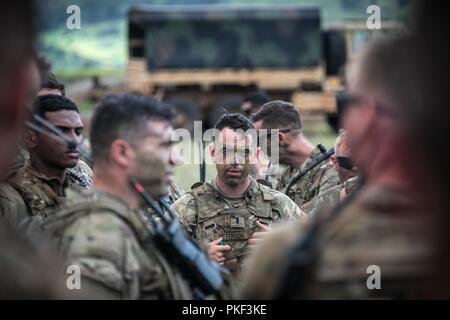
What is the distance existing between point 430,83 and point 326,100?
28.7m

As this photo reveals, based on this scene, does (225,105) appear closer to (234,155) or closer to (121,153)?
(234,155)

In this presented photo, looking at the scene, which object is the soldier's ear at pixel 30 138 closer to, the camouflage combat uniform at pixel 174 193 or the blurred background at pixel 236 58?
the camouflage combat uniform at pixel 174 193

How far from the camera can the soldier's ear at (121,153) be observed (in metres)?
4.23

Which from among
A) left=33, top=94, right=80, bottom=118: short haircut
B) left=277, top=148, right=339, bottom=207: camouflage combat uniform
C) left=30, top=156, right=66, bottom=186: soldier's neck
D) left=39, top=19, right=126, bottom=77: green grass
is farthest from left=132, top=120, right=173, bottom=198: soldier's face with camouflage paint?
left=39, top=19, right=126, bottom=77: green grass

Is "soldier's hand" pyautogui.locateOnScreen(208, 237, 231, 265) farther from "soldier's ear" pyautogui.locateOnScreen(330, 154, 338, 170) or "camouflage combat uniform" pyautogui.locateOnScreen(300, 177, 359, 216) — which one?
"soldier's ear" pyautogui.locateOnScreen(330, 154, 338, 170)

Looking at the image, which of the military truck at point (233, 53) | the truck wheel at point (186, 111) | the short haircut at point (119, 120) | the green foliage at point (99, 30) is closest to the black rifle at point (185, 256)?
the short haircut at point (119, 120)

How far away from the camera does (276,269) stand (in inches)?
139

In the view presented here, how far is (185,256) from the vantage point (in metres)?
4.11

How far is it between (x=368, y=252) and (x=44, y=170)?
11.7 feet

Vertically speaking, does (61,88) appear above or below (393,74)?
above

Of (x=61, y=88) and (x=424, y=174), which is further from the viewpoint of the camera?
(x=61, y=88)

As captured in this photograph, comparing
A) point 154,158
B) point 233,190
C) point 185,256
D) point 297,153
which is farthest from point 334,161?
point 185,256

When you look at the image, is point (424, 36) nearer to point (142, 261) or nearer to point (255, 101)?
point (142, 261)

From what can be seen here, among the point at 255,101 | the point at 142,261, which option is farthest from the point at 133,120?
the point at 255,101
